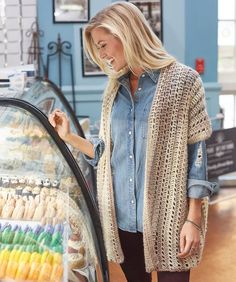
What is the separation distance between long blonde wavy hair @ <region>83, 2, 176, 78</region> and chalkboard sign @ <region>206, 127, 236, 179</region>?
276cm

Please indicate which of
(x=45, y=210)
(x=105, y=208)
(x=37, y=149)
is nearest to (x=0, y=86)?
(x=37, y=149)

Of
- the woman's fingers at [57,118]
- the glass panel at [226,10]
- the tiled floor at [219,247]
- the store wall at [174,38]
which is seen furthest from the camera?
the glass panel at [226,10]

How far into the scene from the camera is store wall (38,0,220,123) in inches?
157

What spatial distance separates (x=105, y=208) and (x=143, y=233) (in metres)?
0.17

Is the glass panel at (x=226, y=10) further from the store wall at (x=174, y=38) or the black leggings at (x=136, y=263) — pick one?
the black leggings at (x=136, y=263)

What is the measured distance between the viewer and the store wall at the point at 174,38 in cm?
400

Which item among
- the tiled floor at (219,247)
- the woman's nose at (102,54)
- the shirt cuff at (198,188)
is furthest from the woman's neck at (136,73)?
the tiled floor at (219,247)

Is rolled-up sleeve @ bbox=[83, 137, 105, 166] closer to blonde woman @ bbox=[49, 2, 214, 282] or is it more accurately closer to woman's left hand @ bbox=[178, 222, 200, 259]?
blonde woman @ bbox=[49, 2, 214, 282]

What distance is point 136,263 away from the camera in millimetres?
1673

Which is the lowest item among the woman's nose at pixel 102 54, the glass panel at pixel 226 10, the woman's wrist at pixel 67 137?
the woman's wrist at pixel 67 137

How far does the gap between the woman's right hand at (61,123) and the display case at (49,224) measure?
42mm

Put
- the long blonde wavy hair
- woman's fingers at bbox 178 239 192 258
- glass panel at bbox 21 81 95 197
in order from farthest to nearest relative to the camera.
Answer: glass panel at bbox 21 81 95 197, woman's fingers at bbox 178 239 192 258, the long blonde wavy hair

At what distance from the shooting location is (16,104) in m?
1.46

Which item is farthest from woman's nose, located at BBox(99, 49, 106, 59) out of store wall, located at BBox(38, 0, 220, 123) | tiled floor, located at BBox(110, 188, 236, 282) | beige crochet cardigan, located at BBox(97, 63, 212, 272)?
store wall, located at BBox(38, 0, 220, 123)
